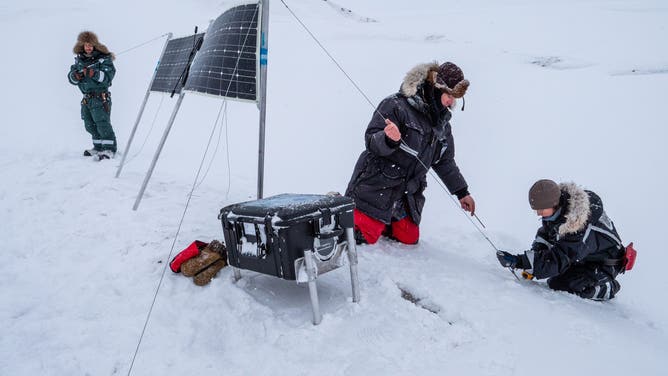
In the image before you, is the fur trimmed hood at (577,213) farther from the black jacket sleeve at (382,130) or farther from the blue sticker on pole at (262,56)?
the blue sticker on pole at (262,56)

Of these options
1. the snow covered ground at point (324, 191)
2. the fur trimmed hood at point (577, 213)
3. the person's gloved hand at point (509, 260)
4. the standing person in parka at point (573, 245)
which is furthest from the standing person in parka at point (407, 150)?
the fur trimmed hood at point (577, 213)

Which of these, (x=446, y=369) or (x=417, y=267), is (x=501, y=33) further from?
(x=446, y=369)

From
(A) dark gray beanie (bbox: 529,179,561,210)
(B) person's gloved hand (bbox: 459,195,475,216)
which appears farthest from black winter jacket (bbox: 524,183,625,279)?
(B) person's gloved hand (bbox: 459,195,475,216)

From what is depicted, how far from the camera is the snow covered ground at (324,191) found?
2053 mm

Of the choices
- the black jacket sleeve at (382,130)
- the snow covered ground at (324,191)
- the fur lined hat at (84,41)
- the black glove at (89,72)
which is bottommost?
the snow covered ground at (324,191)

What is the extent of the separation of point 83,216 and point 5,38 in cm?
1242

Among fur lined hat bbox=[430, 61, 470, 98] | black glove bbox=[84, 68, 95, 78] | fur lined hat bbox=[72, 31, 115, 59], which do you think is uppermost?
fur lined hat bbox=[72, 31, 115, 59]

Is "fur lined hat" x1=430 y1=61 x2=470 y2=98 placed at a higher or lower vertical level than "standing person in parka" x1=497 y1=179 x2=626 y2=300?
higher

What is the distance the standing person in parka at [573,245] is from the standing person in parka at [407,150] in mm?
795

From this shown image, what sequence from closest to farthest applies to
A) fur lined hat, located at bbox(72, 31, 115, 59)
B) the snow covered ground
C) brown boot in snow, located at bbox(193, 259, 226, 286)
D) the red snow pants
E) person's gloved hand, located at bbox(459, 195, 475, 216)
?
the snow covered ground → brown boot in snow, located at bbox(193, 259, 226, 286) → the red snow pants → person's gloved hand, located at bbox(459, 195, 475, 216) → fur lined hat, located at bbox(72, 31, 115, 59)

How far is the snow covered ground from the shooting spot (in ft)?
6.73

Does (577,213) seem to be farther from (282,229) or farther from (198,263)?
(198,263)

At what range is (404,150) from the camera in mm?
3127

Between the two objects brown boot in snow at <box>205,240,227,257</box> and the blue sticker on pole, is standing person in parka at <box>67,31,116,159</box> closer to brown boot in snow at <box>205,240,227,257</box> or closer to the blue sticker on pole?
the blue sticker on pole
